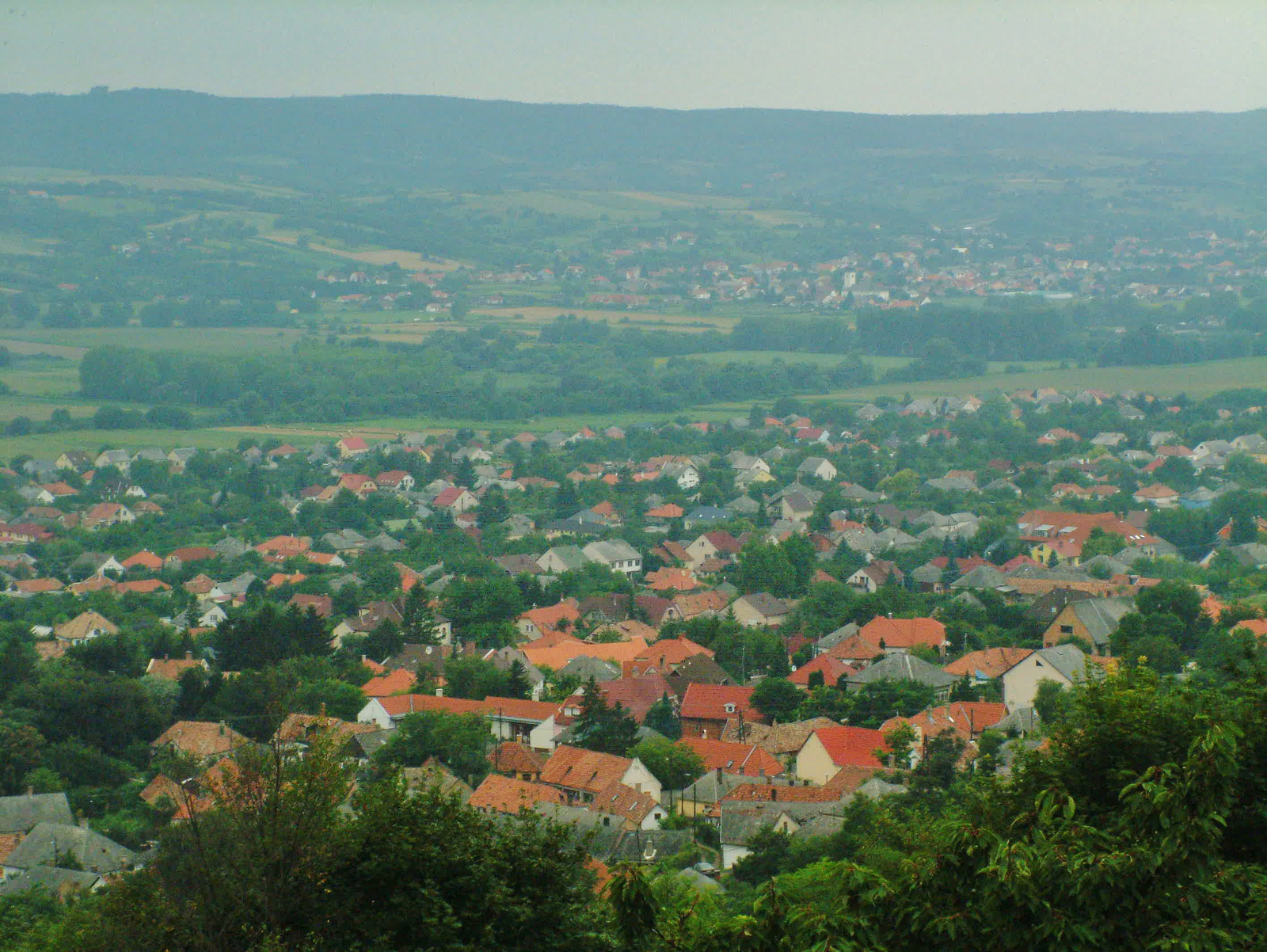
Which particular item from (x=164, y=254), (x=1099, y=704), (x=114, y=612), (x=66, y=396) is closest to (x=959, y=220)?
(x=164, y=254)

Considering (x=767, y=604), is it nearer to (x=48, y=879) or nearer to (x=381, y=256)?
(x=48, y=879)

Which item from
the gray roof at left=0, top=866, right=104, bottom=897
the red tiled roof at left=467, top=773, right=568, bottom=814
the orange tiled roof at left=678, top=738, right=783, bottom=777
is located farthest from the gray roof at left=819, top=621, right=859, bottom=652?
the gray roof at left=0, top=866, right=104, bottom=897

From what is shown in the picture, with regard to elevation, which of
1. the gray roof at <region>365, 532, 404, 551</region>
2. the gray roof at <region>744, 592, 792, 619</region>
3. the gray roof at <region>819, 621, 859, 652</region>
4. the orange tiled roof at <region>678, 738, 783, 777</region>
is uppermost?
the orange tiled roof at <region>678, 738, 783, 777</region>

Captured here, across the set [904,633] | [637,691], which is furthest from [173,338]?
[637,691]

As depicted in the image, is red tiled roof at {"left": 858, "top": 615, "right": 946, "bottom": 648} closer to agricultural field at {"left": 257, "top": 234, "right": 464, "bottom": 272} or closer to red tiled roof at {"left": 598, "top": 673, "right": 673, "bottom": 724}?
red tiled roof at {"left": 598, "top": 673, "right": 673, "bottom": 724}

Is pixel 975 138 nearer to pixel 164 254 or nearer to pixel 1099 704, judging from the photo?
pixel 164 254

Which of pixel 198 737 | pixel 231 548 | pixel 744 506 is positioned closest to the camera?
pixel 198 737

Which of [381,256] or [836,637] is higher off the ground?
[836,637]
